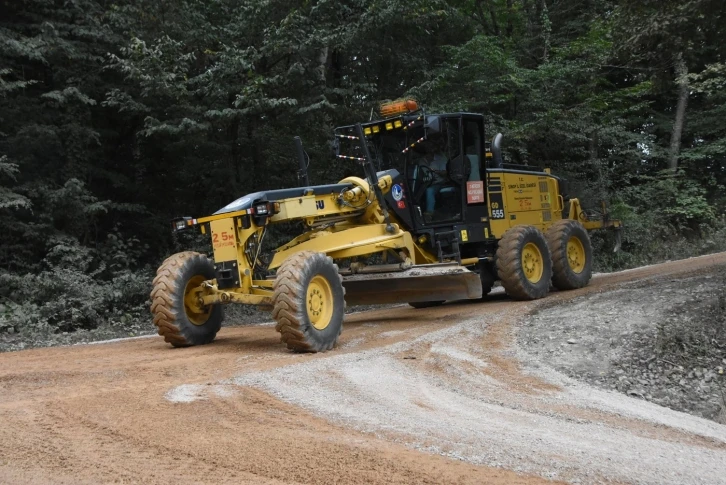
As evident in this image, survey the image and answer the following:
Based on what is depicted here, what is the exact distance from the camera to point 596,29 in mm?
21094

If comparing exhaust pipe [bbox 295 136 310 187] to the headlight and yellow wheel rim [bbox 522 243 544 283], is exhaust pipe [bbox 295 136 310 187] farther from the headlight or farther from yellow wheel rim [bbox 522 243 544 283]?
yellow wheel rim [bbox 522 243 544 283]

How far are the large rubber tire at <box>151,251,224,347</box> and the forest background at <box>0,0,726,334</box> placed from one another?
3877 millimetres

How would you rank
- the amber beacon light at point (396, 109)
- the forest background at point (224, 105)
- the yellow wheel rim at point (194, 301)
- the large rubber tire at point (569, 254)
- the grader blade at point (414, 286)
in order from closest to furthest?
the yellow wheel rim at point (194, 301)
the grader blade at point (414, 286)
the amber beacon light at point (396, 109)
the large rubber tire at point (569, 254)
the forest background at point (224, 105)

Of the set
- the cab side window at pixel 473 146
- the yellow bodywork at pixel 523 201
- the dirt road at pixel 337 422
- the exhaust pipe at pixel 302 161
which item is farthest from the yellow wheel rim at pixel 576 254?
the dirt road at pixel 337 422

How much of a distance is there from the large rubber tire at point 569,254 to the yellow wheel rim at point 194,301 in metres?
6.78

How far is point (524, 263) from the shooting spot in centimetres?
1171

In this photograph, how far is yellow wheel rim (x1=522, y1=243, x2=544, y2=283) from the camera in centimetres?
1173

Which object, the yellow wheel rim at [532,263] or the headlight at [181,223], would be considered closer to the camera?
the headlight at [181,223]

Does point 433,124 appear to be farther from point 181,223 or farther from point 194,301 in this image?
point 194,301

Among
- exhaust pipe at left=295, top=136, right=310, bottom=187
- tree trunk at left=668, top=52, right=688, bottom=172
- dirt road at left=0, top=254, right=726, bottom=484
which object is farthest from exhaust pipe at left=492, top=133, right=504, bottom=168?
tree trunk at left=668, top=52, right=688, bottom=172

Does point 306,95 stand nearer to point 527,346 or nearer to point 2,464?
point 527,346

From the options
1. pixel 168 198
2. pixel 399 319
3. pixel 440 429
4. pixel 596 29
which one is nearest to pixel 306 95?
pixel 168 198

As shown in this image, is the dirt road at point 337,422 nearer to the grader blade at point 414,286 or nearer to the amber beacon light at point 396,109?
the grader blade at point 414,286

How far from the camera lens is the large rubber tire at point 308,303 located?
23.7ft
